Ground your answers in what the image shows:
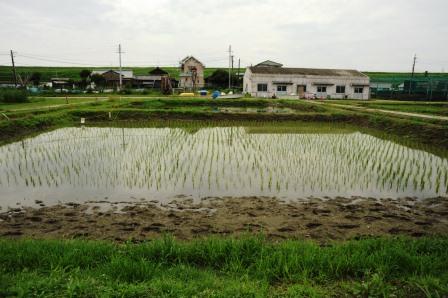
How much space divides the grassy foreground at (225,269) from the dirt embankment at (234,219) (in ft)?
2.39

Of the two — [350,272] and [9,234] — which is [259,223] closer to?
[350,272]

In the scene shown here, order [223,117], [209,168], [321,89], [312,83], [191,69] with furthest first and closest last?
[191,69], [321,89], [312,83], [223,117], [209,168]

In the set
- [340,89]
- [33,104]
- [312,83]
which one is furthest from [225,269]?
[340,89]

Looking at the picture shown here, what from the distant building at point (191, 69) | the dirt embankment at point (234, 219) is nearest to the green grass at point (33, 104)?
the dirt embankment at point (234, 219)

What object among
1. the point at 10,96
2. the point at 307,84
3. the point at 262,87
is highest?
the point at 307,84

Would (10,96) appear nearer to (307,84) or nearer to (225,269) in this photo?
(225,269)

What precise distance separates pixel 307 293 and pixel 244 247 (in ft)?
3.58

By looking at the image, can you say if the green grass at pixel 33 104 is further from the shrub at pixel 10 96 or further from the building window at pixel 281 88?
the building window at pixel 281 88

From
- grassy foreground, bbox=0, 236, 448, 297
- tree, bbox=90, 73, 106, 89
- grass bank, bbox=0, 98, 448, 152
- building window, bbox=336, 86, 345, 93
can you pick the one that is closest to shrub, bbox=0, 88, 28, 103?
grass bank, bbox=0, 98, 448, 152

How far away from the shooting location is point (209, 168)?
8.34 metres

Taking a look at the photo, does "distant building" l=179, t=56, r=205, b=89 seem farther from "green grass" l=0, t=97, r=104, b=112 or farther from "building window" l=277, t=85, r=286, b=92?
"green grass" l=0, t=97, r=104, b=112

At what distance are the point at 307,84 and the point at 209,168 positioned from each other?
2876 centimetres

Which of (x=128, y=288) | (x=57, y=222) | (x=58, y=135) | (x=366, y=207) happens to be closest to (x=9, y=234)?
(x=57, y=222)

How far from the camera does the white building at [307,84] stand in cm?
3409
